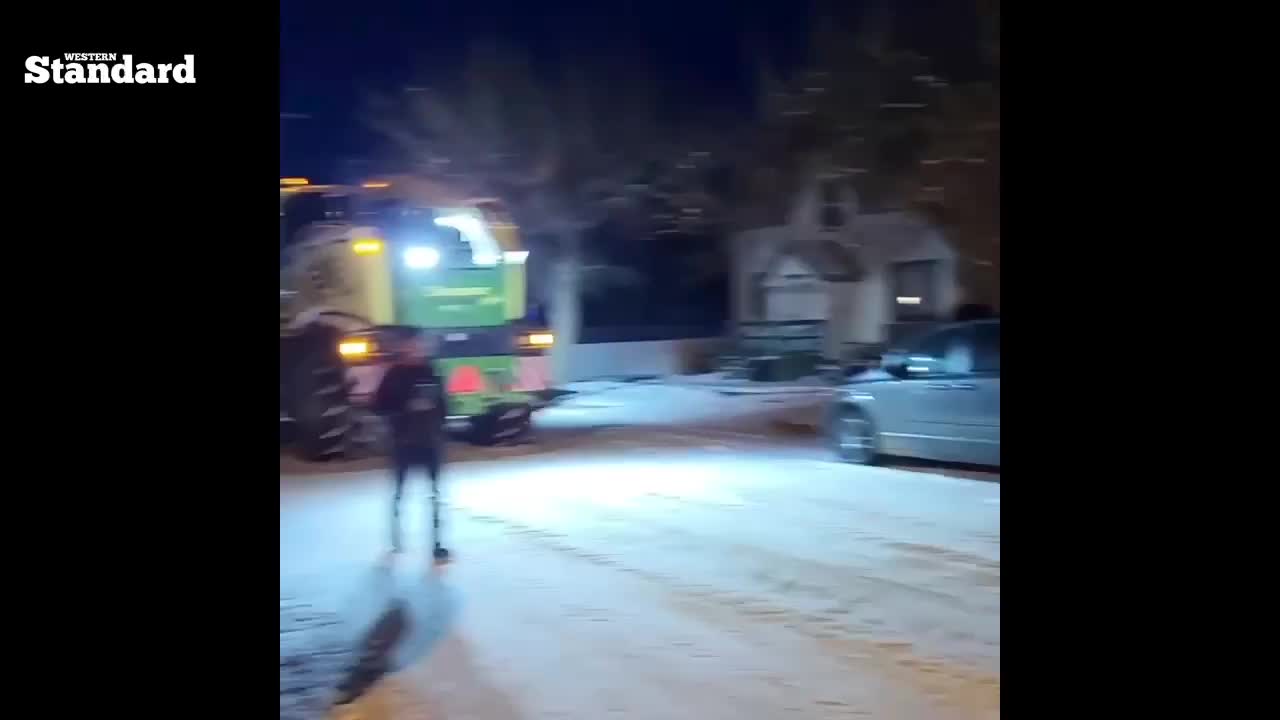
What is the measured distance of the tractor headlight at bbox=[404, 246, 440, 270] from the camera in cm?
1114

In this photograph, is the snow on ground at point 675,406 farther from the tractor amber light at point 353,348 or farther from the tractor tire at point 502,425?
the tractor amber light at point 353,348

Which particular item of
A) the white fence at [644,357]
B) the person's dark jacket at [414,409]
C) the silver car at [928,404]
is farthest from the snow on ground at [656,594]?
the white fence at [644,357]

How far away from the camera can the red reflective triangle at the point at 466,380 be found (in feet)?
36.5

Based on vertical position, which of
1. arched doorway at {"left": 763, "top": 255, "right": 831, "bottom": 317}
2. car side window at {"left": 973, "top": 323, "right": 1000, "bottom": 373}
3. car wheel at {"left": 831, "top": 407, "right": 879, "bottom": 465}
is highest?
arched doorway at {"left": 763, "top": 255, "right": 831, "bottom": 317}

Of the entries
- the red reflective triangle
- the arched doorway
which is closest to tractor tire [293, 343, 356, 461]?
the red reflective triangle

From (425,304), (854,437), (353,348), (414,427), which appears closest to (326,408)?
(353,348)

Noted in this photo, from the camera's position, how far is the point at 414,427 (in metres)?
7.13

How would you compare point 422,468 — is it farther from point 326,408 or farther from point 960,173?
point 960,173

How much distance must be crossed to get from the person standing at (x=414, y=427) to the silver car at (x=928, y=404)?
12.9 ft

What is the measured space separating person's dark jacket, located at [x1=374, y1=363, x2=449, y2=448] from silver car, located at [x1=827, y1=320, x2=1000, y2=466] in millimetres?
3903

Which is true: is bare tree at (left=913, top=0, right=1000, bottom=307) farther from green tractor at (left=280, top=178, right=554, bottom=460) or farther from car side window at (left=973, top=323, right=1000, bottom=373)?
green tractor at (left=280, top=178, right=554, bottom=460)
